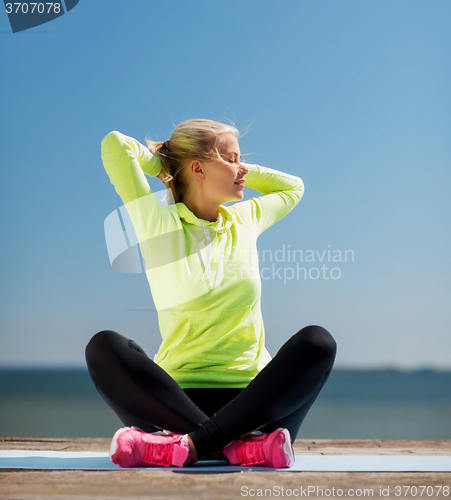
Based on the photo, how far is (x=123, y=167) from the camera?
1253mm

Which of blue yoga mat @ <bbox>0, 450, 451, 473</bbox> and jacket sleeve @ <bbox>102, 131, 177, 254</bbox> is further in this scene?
jacket sleeve @ <bbox>102, 131, 177, 254</bbox>

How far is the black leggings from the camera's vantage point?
0.99 m

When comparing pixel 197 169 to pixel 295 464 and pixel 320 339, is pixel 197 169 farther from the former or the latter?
pixel 295 464

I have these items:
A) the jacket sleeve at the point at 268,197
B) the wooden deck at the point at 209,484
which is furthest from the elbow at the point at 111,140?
the wooden deck at the point at 209,484

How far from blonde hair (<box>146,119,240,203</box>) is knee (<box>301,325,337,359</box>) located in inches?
24.5

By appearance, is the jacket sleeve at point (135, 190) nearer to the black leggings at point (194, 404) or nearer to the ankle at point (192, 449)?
the black leggings at point (194, 404)

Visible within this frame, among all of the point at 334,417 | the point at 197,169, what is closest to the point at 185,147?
the point at 197,169

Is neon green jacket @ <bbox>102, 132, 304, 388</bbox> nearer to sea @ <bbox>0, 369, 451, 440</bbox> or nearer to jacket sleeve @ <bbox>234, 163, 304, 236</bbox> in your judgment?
jacket sleeve @ <bbox>234, 163, 304, 236</bbox>

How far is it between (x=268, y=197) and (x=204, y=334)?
581mm

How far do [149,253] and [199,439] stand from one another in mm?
531

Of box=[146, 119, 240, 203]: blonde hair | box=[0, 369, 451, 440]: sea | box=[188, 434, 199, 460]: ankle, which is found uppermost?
box=[146, 119, 240, 203]: blonde hair

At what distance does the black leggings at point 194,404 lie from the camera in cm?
99

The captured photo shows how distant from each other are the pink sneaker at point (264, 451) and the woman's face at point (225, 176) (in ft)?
2.28

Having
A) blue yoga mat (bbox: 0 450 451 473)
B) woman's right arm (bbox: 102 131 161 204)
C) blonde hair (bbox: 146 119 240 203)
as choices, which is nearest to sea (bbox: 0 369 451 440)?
blue yoga mat (bbox: 0 450 451 473)
